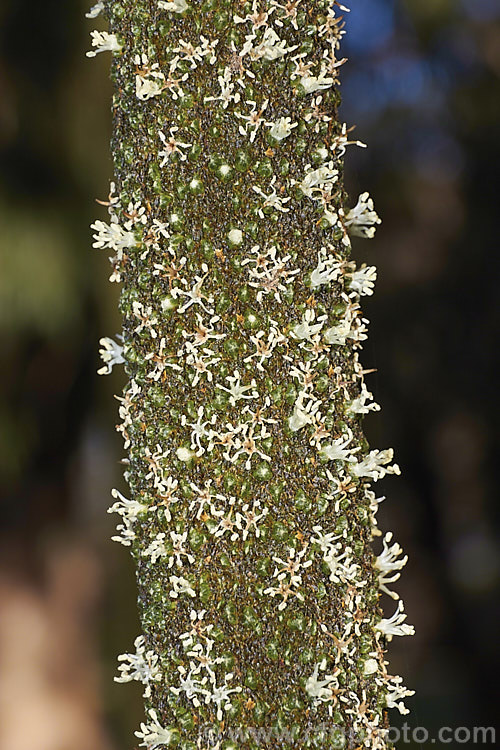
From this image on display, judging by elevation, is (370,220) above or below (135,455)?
above

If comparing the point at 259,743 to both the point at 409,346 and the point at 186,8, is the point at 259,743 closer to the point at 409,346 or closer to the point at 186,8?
the point at 186,8

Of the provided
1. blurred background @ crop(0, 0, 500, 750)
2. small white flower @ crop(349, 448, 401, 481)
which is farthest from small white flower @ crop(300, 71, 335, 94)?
blurred background @ crop(0, 0, 500, 750)

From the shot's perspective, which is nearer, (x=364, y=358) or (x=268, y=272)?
(x=268, y=272)

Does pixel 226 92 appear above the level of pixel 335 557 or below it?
above

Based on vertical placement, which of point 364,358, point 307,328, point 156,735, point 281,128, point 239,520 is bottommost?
point 156,735

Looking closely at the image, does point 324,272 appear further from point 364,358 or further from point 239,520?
point 364,358

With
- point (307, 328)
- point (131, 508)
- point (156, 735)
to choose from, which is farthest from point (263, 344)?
point (156, 735)

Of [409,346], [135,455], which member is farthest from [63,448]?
[135,455]
